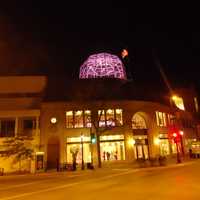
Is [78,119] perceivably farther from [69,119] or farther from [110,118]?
[110,118]

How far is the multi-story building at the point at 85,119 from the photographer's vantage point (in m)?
39.9

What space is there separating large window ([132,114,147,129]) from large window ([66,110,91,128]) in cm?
844

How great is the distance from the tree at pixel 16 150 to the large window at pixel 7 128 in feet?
4.26

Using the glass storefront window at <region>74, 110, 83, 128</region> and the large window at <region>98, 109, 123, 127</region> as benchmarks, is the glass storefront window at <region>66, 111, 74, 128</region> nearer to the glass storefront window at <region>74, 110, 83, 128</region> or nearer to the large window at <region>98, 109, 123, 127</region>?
the glass storefront window at <region>74, 110, 83, 128</region>

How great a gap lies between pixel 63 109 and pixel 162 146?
19724 mm

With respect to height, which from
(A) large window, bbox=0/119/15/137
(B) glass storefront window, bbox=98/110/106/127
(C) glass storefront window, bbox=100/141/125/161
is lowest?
(C) glass storefront window, bbox=100/141/125/161

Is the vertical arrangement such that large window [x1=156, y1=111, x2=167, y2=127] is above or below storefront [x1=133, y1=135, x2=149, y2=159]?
above

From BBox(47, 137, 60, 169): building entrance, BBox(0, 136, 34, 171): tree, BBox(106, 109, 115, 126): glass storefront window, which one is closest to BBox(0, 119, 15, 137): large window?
BBox(0, 136, 34, 171): tree

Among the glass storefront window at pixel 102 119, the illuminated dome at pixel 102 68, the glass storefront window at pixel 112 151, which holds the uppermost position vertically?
the illuminated dome at pixel 102 68

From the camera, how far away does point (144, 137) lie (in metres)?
46.5

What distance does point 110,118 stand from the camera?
4466cm

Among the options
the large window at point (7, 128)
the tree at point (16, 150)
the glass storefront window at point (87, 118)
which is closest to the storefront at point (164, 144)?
the glass storefront window at point (87, 118)

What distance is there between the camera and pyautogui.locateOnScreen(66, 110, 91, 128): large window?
4378 centimetres

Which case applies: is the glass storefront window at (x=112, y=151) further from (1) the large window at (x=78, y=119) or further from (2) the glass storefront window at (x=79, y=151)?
(1) the large window at (x=78, y=119)
